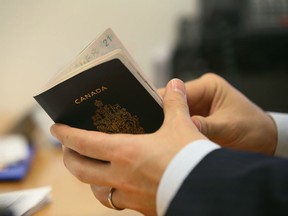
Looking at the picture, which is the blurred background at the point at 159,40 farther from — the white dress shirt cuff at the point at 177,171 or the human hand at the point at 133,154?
the white dress shirt cuff at the point at 177,171

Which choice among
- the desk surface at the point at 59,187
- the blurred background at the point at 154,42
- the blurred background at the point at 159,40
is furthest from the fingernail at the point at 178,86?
the blurred background at the point at 159,40

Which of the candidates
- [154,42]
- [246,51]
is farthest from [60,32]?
[246,51]

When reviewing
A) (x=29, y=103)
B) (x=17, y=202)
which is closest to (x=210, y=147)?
(x=17, y=202)

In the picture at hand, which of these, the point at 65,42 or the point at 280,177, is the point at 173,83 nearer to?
the point at 280,177

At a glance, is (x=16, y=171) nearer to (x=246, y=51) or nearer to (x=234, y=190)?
(x=234, y=190)

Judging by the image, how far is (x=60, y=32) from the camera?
1668 mm

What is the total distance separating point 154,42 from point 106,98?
A: 4.16 ft

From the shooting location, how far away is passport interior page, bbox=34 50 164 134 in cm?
52

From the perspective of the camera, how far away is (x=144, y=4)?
1744 mm

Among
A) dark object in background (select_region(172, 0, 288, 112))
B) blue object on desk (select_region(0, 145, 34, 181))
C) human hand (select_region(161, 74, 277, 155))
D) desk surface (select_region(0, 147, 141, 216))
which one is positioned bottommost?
dark object in background (select_region(172, 0, 288, 112))

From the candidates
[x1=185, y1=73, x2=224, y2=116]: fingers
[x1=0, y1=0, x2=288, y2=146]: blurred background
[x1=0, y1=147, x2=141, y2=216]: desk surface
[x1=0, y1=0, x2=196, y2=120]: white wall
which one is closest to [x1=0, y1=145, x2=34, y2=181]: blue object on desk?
[x1=0, y1=147, x2=141, y2=216]: desk surface

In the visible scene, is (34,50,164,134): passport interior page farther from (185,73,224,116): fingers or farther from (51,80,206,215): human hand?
(185,73,224,116): fingers

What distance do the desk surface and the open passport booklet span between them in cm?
17

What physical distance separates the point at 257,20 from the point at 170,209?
3.67 ft
